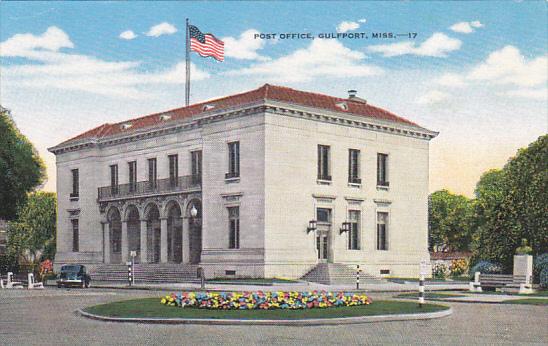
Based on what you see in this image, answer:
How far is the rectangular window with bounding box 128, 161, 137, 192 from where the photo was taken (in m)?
57.6

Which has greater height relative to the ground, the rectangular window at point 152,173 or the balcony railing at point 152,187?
the rectangular window at point 152,173

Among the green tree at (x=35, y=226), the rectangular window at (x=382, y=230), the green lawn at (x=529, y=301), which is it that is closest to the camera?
the green lawn at (x=529, y=301)

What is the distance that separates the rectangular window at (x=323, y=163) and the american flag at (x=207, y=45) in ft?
26.3

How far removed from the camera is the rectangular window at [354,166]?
50500 millimetres

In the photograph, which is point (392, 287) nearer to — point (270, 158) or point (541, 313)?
point (270, 158)

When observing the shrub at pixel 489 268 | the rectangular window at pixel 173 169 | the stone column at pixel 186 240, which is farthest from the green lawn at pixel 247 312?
the rectangular window at pixel 173 169

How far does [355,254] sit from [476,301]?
21493 mm

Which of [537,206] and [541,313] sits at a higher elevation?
[537,206]

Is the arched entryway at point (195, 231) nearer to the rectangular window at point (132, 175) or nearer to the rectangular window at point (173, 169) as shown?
the rectangular window at point (173, 169)

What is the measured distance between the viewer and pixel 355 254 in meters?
50.3

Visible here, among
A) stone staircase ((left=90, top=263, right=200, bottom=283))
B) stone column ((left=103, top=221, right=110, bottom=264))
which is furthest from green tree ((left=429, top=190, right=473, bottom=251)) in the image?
stone staircase ((left=90, top=263, right=200, bottom=283))

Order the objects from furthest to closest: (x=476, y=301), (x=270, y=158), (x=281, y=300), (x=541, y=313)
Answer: (x=270, y=158), (x=476, y=301), (x=541, y=313), (x=281, y=300)

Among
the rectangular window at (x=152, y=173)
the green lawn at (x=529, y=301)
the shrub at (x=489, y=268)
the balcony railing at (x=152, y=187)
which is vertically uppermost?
the rectangular window at (x=152, y=173)

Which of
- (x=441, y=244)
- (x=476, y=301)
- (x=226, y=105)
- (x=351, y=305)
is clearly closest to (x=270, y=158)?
(x=226, y=105)
